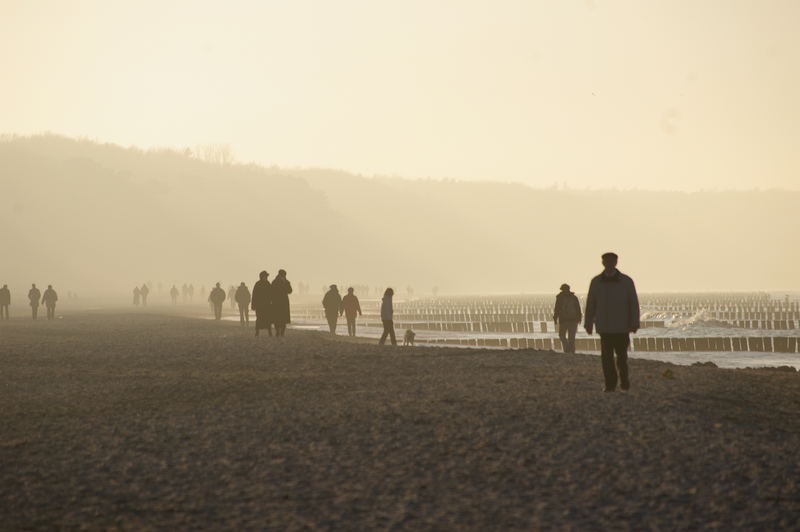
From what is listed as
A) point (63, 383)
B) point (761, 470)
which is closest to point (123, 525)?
point (761, 470)

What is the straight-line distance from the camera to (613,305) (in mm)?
14641

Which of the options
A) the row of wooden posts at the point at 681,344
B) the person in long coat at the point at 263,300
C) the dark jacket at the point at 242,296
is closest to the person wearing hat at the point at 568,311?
the person in long coat at the point at 263,300

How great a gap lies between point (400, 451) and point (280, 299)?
764 inches

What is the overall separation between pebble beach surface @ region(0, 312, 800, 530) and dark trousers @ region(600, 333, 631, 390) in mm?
310

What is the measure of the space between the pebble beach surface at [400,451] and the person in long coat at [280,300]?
31.6ft

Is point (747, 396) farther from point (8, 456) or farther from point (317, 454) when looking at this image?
point (8, 456)

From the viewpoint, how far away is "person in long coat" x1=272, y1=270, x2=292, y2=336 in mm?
29234

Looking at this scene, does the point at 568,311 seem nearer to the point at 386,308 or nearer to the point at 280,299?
the point at 386,308

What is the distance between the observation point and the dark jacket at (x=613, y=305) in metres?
14.6

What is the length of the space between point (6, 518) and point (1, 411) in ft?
22.2

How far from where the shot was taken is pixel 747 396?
15617 millimetres

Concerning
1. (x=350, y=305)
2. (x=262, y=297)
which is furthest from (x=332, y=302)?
(x=262, y=297)

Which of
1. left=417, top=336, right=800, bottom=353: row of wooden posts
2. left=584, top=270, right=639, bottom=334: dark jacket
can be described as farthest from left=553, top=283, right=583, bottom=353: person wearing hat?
left=417, top=336, right=800, bottom=353: row of wooden posts

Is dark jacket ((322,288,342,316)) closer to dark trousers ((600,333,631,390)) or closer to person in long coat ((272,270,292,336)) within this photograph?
person in long coat ((272,270,292,336))
